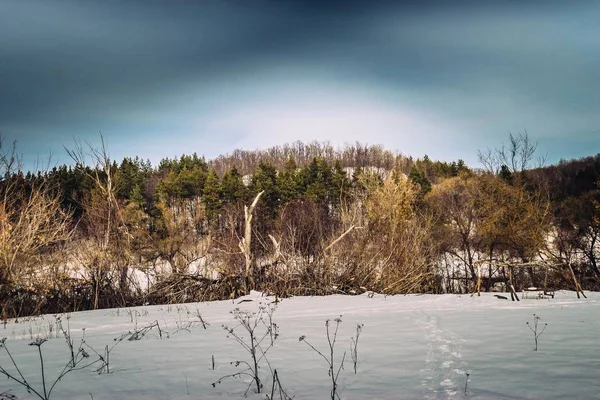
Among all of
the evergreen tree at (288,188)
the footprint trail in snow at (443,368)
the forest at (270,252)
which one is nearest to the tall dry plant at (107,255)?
the forest at (270,252)

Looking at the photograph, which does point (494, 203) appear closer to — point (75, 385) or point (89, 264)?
point (89, 264)

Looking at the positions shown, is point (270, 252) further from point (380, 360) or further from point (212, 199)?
point (212, 199)

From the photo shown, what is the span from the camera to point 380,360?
4402 millimetres

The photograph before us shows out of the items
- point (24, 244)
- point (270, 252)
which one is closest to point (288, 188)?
point (270, 252)

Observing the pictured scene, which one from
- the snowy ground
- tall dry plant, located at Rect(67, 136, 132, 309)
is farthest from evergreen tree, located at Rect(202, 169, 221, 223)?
the snowy ground

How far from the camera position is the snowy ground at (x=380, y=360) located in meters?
3.39

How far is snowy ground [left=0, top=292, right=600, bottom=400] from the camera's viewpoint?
11.1 feet

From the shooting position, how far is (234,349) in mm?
5270

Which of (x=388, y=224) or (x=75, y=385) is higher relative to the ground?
(x=388, y=224)

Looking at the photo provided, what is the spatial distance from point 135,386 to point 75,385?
618mm

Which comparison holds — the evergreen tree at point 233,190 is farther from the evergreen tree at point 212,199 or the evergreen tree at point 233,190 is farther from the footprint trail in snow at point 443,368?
the footprint trail in snow at point 443,368

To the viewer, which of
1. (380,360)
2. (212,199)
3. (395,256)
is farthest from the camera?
(212,199)

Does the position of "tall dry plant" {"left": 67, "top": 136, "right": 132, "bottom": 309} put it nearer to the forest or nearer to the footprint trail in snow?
the forest

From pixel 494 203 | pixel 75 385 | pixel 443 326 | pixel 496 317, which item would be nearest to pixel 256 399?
pixel 75 385
